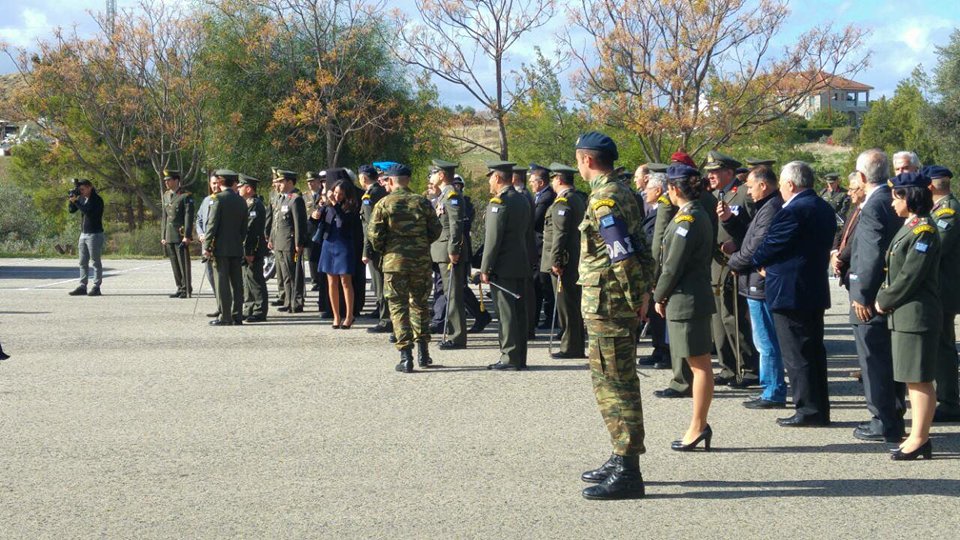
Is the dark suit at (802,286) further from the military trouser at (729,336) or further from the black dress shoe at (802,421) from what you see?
the military trouser at (729,336)

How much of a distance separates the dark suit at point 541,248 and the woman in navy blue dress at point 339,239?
222cm

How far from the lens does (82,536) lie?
17.8 feet

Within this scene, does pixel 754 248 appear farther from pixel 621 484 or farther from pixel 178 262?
pixel 178 262

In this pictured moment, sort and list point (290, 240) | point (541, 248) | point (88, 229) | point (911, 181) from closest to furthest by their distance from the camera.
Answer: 1. point (911, 181)
2. point (541, 248)
3. point (290, 240)
4. point (88, 229)

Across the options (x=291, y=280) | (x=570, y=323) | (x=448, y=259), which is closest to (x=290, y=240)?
(x=291, y=280)

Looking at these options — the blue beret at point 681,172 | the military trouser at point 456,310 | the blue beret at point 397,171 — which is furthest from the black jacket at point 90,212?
the blue beret at point 681,172

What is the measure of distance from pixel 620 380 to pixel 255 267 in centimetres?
988

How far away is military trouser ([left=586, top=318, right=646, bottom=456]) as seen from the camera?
243 inches

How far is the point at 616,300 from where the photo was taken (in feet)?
20.3

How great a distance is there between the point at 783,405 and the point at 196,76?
117 ft

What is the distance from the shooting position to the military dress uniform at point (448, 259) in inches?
465

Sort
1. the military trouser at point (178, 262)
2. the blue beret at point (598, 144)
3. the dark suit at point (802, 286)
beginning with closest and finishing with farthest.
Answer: the blue beret at point (598, 144) < the dark suit at point (802, 286) < the military trouser at point (178, 262)

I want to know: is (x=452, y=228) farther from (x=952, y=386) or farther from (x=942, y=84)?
(x=942, y=84)

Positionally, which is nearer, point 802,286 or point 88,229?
point 802,286
